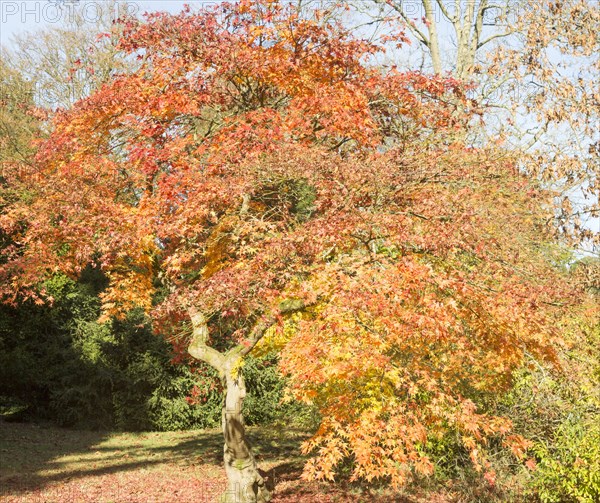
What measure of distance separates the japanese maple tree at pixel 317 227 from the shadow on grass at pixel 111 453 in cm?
395

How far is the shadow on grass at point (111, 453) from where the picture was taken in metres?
13.1

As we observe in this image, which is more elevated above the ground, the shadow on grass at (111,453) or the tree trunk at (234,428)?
the tree trunk at (234,428)

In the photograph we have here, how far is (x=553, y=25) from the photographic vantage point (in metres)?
14.8

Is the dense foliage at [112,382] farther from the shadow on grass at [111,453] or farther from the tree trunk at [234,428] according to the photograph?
the tree trunk at [234,428]

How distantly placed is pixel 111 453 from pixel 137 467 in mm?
2089

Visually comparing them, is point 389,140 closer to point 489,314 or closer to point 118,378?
point 489,314

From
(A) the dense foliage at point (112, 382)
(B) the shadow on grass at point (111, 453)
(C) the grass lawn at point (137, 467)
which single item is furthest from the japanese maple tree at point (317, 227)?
(A) the dense foliage at point (112, 382)

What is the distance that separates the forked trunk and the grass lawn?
53.4 inches

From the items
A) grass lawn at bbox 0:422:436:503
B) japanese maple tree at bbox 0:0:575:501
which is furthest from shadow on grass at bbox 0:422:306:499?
japanese maple tree at bbox 0:0:575:501

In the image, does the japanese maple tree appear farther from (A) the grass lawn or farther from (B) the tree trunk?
(A) the grass lawn

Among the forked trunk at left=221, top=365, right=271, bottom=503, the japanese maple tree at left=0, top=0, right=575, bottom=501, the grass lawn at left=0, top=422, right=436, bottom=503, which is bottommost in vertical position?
the grass lawn at left=0, top=422, right=436, bottom=503

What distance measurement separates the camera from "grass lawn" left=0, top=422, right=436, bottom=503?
37.5 ft

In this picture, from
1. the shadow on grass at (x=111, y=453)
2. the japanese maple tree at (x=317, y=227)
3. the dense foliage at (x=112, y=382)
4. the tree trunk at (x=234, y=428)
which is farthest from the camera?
the dense foliage at (x=112, y=382)

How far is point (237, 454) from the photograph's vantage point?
9.86m
